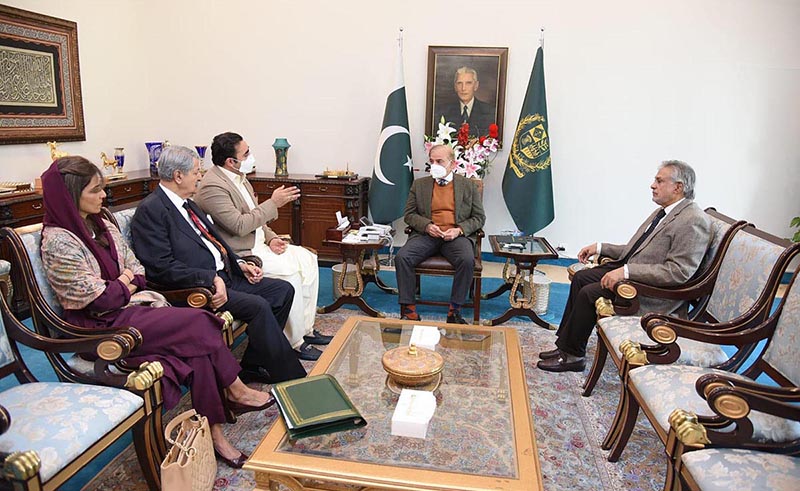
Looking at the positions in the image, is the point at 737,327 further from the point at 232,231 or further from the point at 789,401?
the point at 232,231

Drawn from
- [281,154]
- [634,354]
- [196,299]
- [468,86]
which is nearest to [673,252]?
[634,354]

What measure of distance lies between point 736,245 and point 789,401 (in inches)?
41.8

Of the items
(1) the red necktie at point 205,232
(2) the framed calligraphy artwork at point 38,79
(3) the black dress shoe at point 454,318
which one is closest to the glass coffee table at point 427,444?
(1) the red necktie at point 205,232

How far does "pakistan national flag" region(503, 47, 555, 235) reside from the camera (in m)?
4.56

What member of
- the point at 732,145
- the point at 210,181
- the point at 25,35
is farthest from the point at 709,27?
the point at 25,35

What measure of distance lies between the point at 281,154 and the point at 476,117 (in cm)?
190

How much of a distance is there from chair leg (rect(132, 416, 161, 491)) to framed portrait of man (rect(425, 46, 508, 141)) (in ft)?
12.5

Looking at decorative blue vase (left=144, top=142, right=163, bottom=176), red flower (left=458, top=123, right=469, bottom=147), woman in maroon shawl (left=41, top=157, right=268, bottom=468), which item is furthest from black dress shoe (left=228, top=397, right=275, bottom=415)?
decorative blue vase (left=144, top=142, right=163, bottom=176)

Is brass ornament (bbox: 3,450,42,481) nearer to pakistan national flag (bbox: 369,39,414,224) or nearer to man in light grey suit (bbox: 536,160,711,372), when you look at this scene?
man in light grey suit (bbox: 536,160,711,372)

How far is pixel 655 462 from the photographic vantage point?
2301 mm

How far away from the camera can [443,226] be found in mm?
3910

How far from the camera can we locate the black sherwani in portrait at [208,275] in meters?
2.55

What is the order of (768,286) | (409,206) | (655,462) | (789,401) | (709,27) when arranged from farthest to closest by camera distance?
(709,27), (409,206), (655,462), (768,286), (789,401)

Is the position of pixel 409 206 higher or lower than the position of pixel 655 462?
higher
